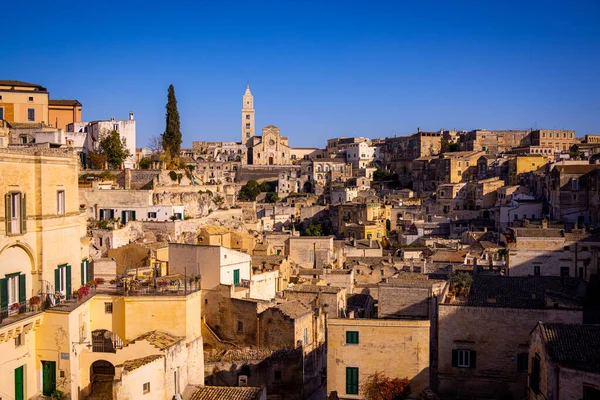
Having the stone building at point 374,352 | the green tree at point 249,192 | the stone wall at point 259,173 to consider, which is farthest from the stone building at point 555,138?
the stone building at point 374,352

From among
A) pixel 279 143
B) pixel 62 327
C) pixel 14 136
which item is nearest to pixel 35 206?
pixel 62 327

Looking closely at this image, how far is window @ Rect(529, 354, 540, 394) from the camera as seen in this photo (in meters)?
17.1

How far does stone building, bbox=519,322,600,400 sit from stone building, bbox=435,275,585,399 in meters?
1.51

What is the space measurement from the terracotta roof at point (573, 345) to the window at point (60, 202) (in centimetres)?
1360

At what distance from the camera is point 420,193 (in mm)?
83062

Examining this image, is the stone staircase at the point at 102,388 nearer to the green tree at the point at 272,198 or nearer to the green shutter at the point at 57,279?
the green shutter at the point at 57,279

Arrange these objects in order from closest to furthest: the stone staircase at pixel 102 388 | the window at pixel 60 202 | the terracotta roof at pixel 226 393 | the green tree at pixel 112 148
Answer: the stone staircase at pixel 102 388, the window at pixel 60 202, the terracotta roof at pixel 226 393, the green tree at pixel 112 148

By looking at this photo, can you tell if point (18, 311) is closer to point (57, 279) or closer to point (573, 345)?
point (57, 279)

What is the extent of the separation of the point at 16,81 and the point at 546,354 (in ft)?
124

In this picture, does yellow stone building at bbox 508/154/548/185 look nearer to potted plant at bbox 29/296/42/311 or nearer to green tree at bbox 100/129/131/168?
green tree at bbox 100/129/131/168

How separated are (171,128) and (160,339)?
140 feet

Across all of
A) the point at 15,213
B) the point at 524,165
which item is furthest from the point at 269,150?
the point at 15,213

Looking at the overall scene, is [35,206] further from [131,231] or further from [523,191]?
[523,191]

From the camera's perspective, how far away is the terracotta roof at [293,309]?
24597 mm
